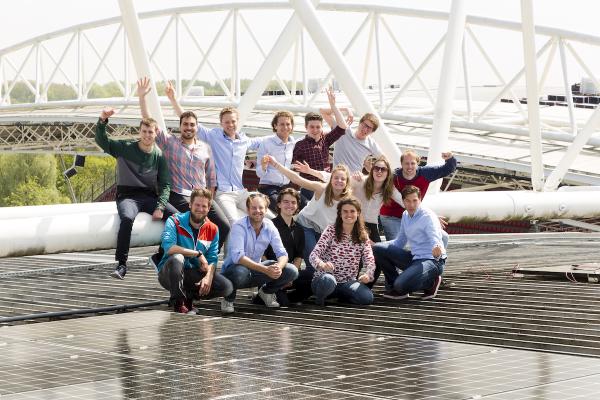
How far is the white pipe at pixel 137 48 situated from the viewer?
15.5 metres

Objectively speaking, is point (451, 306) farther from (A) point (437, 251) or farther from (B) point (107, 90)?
(B) point (107, 90)

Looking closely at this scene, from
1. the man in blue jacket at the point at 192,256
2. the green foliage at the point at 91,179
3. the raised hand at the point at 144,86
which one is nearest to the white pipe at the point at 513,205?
the raised hand at the point at 144,86

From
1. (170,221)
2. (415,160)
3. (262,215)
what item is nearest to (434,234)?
(415,160)

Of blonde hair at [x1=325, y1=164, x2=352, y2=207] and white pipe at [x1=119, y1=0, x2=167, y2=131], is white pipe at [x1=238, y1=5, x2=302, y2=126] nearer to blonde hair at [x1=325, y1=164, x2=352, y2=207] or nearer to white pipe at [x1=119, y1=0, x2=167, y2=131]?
white pipe at [x1=119, y1=0, x2=167, y2=131]

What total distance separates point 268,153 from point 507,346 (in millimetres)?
4996

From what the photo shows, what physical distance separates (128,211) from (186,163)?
3.01ft

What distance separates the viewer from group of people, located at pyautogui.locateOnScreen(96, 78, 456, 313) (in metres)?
12.8

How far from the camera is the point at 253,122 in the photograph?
51000 mm

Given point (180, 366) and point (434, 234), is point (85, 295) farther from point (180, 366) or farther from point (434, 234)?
point (180, 366)

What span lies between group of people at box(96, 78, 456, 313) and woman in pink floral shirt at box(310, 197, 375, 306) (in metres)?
0.01

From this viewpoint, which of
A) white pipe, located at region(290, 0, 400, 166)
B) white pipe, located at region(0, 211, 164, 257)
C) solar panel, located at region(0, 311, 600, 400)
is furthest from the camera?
white pipe, located at region(290, 0, 400, 166)

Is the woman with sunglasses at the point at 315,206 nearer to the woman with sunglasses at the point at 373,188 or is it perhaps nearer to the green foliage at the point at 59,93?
the woman with sunglasses at the point at 373,188

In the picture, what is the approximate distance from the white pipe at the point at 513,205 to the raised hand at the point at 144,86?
391cm

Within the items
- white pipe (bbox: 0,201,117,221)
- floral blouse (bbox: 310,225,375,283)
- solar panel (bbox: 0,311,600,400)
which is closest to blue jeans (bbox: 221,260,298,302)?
floral blouse (bbox: 310,225,375,283)
